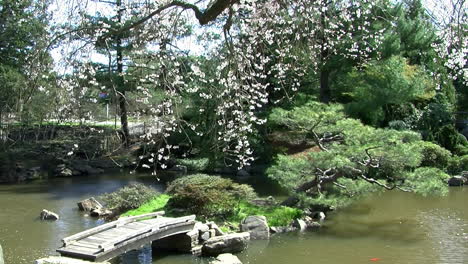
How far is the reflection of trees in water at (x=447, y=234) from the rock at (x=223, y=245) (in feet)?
11.3

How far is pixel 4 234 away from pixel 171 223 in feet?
13.4

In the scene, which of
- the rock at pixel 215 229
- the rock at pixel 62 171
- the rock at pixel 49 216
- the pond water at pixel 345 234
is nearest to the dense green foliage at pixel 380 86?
the pond water at pixel 345 234

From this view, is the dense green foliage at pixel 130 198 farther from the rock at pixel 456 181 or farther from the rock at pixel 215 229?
the rock at pixel 456 181

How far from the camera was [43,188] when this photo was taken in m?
17.0

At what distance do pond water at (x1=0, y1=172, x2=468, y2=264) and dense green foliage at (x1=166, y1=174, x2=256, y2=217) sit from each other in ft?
4.46

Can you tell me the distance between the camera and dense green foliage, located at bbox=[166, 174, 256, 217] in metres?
10.6

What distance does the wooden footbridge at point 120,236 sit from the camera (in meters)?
7.30

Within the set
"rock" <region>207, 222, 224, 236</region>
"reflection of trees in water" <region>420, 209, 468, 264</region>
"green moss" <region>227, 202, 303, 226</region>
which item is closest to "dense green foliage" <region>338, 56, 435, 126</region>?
"reflection of trees in water" <region>420, 209, 468, 264</region>

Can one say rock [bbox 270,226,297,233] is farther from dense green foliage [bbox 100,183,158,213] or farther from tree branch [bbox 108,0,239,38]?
tree branch [bbox 108,0,239,38]

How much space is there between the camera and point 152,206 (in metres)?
11.6

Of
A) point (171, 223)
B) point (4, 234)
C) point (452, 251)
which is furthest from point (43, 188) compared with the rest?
point (452, 251)


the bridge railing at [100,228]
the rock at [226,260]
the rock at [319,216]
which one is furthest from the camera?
the rock at [319,216]

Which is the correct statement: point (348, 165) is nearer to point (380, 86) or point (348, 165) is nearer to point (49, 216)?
point (49, 216)

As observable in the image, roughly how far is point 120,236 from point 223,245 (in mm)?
1902
